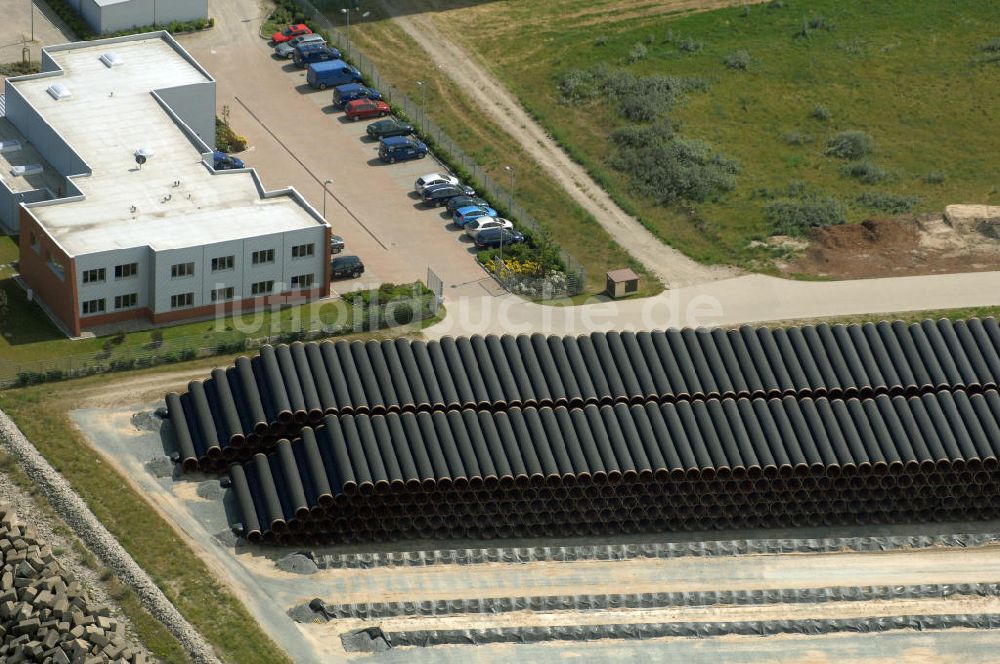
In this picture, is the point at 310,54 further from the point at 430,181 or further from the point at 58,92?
the point at 58,92

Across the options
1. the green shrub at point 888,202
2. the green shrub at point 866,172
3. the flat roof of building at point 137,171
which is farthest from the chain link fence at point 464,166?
the green shrub at point 866,172

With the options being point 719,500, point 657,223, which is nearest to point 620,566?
point 719,500

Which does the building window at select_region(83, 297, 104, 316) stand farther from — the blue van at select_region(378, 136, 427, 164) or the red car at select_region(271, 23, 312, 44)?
the red car at select_region(271, 23, 312, 44)

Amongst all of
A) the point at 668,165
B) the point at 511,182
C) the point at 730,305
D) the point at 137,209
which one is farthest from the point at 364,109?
the point at 730,305

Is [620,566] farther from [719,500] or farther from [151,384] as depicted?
[151,384]

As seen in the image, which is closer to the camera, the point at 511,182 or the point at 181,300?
the point at 181,300
